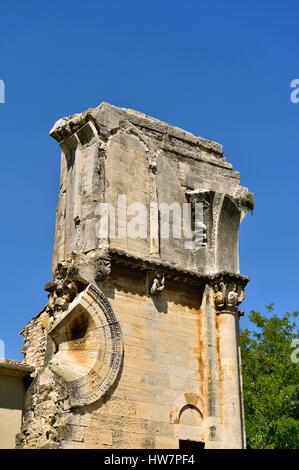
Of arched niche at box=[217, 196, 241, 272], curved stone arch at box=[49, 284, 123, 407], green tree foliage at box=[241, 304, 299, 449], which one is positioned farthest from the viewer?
green tree foliage at box=[241, 304, 299, 449]

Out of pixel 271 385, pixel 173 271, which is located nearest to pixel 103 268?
pixel 173 271

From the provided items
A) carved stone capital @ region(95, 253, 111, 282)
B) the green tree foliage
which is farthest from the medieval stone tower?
the green tree foliage

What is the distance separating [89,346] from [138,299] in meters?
1.25

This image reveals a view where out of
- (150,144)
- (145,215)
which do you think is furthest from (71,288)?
(150,144)

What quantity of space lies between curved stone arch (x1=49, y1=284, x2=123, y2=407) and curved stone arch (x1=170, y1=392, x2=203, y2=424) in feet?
4.50

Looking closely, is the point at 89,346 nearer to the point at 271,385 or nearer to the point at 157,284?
the point at 157,284

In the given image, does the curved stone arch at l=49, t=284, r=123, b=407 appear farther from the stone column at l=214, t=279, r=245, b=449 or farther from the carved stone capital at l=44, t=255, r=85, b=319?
the stone column at l=214, t=279, r=245, b=449

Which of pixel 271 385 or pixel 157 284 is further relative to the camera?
pixel 271 385

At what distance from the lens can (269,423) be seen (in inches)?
979

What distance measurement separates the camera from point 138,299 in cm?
1290

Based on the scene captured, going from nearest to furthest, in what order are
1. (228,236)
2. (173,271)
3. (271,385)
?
(173,271) → (228,236) → (271,385)

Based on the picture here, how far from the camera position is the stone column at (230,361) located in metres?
13.1

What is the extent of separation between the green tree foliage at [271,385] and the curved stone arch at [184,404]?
39.9ft

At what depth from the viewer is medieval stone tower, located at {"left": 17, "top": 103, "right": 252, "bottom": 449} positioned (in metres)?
11.9
